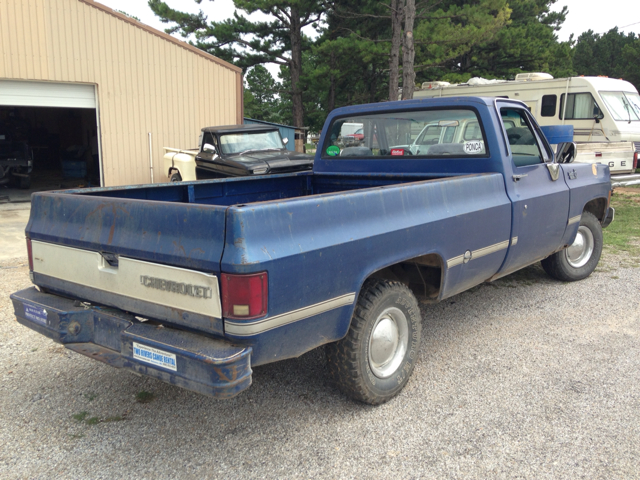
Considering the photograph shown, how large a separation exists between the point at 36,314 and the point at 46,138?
894 inches

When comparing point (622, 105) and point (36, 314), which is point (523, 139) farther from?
point (622, 105)

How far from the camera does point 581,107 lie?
14.5m

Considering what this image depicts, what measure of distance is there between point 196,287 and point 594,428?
7.81 ft

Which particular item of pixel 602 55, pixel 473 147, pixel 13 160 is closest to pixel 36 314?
pixel 473 147

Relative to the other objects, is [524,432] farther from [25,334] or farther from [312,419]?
[25,334]

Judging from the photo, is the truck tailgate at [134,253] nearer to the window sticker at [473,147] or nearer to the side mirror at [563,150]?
the window sticker at [473,147]

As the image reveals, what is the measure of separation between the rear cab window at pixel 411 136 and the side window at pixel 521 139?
47cm

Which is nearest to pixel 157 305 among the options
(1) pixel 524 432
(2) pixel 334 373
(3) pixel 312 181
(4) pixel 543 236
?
(2) pixel 334 373

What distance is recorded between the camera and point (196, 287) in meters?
2.44

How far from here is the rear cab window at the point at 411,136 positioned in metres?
4.27

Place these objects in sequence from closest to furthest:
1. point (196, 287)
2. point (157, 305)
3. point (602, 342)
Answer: point (196, 287) < point (157, 305) < point (602, 342)

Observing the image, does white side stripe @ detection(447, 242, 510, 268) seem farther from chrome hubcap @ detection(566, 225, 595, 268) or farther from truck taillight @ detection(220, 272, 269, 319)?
chrome hubcap @ detection(566, 225, 595, 268)

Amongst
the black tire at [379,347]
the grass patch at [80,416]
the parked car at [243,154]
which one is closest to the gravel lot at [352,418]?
the grass patch at [80,416]

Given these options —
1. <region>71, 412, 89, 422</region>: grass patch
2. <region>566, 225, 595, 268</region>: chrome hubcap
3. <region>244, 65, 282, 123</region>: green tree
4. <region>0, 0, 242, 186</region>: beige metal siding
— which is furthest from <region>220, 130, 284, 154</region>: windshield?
<region>244, 65, 282, 123</region>: green tree
